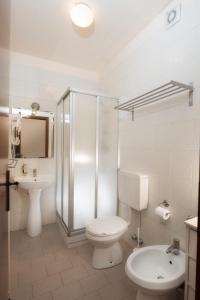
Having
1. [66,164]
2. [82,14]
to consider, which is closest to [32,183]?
[66,164]

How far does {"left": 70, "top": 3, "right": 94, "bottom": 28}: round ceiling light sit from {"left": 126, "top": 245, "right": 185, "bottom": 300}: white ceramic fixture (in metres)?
2.33

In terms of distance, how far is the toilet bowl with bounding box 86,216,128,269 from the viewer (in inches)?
70.0

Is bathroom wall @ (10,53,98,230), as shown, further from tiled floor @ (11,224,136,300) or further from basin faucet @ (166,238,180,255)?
basin faucet @ (166,238,180,255)

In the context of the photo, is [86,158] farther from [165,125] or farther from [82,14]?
[82,14]

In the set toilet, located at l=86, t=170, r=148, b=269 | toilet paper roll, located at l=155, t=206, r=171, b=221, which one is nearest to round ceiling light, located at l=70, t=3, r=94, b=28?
toilet, located at l=86, t=170, r=148, b=269

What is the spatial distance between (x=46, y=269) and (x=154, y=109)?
6.80 feet

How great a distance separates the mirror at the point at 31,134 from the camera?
256 cm

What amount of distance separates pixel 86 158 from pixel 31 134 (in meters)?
1.02

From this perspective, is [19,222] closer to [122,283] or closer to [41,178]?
[41,178]

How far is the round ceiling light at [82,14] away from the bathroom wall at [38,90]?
111cm

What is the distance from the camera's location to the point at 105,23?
1.96 meters

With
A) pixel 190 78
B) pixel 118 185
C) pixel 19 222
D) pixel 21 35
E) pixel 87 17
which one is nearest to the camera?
pixel 190 78

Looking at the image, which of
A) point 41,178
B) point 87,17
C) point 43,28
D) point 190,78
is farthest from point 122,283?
point 43,28

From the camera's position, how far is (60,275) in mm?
1742
